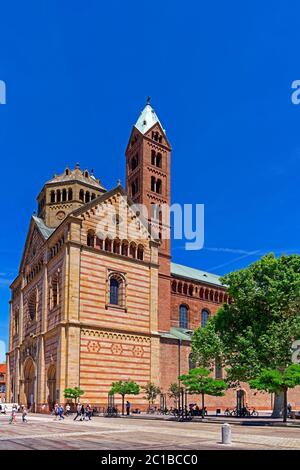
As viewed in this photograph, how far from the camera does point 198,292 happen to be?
2803 inches

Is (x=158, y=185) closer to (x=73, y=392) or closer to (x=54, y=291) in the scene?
(x=54, y=291)

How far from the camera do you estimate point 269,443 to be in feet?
69.4

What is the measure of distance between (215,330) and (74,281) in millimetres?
13719

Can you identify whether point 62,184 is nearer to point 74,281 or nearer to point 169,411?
point 74,281

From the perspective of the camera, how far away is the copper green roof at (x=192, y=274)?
69850mm

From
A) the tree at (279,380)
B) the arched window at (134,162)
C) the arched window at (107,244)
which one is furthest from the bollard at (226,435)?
the arched window at (134,162)

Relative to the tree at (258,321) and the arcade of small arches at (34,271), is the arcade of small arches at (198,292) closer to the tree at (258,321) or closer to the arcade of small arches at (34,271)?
the arcade of small arches at (34,271)

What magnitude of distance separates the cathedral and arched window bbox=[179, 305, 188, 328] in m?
0.18

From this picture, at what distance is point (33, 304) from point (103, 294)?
1368 centimetres

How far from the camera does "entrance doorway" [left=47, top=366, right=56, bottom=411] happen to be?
50625 millimetres

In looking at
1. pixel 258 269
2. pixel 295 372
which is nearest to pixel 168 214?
pixel 258 269

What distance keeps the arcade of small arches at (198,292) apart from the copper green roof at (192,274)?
3.31 ft

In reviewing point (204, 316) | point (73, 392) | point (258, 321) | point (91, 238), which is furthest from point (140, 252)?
point (204, 316)

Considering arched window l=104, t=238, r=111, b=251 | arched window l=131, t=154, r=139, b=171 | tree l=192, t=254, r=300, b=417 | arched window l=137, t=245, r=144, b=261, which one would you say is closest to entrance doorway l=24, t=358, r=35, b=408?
arched window l=104, t=238, r=111, b=251
